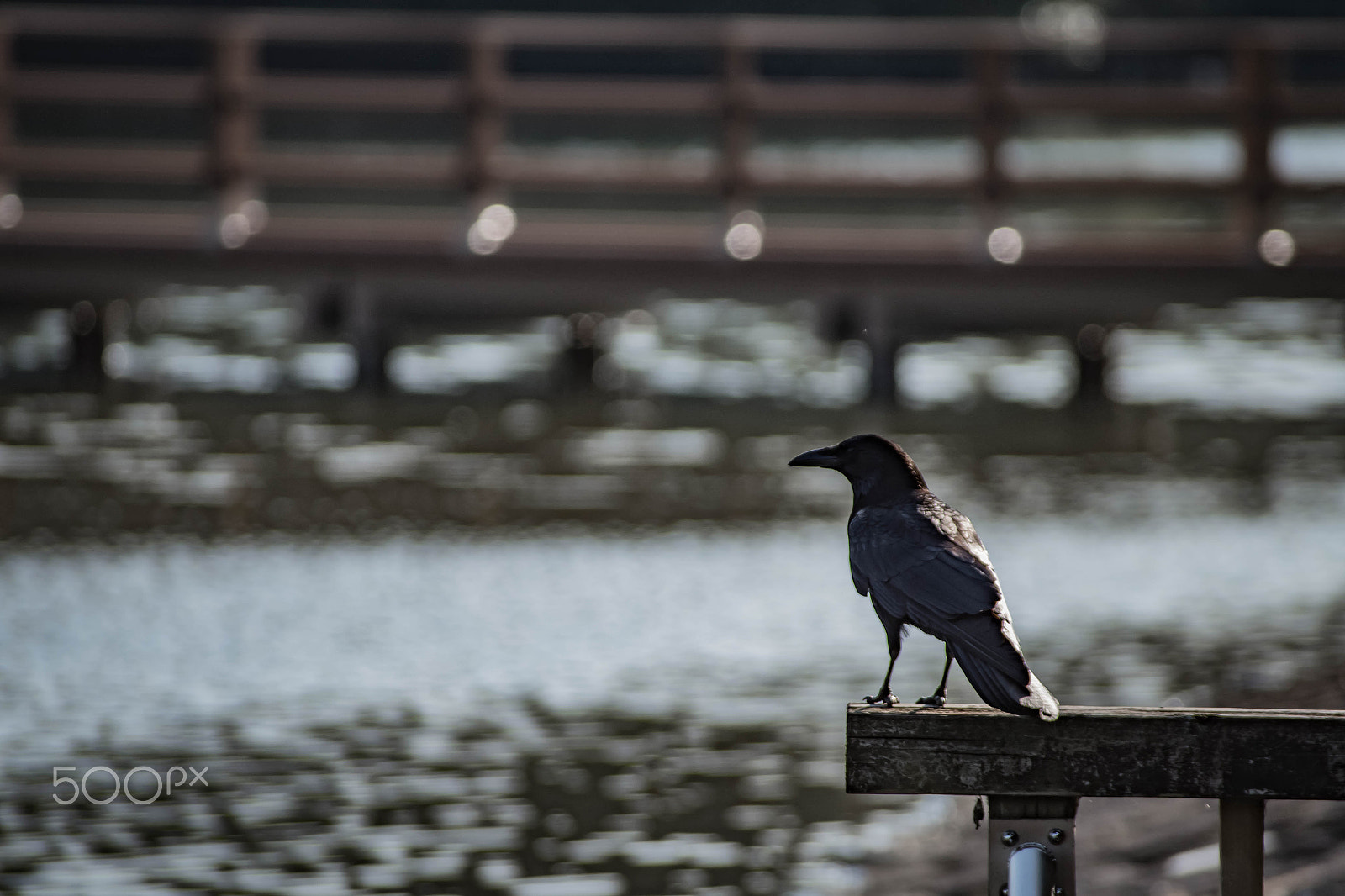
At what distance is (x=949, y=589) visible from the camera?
2.76 meters

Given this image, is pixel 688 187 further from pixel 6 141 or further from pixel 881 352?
pixel 6 141

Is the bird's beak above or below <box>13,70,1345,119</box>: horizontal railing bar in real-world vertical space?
below

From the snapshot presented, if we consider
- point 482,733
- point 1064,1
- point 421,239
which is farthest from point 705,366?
point 1064,1

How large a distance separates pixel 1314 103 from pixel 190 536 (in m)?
8.09

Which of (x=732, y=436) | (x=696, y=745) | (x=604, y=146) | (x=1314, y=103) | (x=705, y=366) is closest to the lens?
(x=696, y=745)

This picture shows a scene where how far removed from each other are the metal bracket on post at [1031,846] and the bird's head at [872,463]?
0.58m

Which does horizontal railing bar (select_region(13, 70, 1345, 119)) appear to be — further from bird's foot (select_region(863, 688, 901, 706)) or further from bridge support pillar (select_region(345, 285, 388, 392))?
bird's foot (select_region(863, 688, 901, 706))

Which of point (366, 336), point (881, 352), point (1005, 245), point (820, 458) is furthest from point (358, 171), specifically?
point (820, 458)

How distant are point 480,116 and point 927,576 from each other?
35.5 feet

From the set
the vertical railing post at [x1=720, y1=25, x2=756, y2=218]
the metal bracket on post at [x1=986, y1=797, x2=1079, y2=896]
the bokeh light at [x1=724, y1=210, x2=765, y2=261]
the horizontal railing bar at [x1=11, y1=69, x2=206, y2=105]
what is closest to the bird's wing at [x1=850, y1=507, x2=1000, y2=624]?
the metal bracket on post at [x1=986, y1=797, x2=1079, y2=896]

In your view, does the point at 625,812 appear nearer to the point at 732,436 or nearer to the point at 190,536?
the point at 190,536

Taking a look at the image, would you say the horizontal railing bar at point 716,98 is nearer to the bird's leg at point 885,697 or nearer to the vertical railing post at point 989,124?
the vertical railing post at point 989,124

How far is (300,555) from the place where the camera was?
8375mm

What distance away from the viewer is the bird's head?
3.09m
